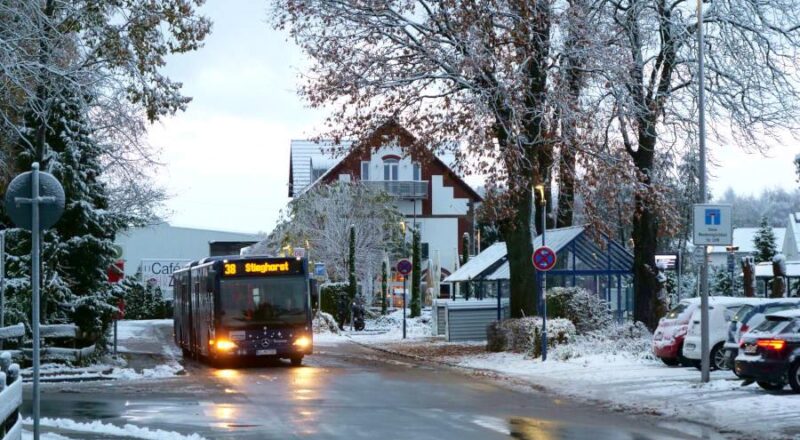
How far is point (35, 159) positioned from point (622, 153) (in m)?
16.0

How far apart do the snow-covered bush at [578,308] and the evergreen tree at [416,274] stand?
19.2m

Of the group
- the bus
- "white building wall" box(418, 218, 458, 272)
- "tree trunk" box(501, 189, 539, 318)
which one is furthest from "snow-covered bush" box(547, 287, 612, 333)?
"white building wall" box(418, 218, 458, 272)

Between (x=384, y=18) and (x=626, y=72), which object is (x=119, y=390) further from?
(x=626, y=72)

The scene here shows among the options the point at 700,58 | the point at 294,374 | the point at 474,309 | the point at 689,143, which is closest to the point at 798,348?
the point at 700,58

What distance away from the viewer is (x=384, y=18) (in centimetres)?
3281

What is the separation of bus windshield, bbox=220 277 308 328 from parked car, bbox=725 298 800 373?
37.5 ft

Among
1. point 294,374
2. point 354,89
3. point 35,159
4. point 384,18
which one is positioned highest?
point 384,18

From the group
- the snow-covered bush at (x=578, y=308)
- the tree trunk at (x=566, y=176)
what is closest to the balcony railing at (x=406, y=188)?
the tree trunk at (x=566, y=176)

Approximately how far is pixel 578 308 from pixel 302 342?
381 inches

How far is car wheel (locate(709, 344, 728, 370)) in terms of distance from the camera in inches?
1001

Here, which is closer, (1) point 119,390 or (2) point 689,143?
(1) point 119,390

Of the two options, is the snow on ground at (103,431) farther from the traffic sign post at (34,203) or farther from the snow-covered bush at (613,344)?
the snow-covered bush at (613,344)

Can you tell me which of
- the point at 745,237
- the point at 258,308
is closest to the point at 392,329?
the point at 258,308

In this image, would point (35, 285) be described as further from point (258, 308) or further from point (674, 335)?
point (258, 308)
